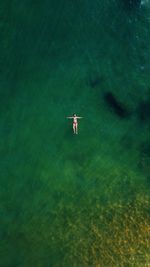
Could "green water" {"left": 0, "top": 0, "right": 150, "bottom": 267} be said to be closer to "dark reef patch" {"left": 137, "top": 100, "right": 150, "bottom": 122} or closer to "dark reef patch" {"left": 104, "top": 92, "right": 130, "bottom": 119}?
"dark reef patch" {"left": 137, "top": 100, "right": 150, "bottom": 122}

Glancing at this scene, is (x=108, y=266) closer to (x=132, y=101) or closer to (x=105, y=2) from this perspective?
(x=132, y=101)

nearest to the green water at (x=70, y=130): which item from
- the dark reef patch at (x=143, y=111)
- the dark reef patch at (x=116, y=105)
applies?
the dark reef patch at (x=143, y=111)

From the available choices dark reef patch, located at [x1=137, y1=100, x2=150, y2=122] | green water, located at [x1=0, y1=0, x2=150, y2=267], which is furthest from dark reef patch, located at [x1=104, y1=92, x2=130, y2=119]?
dark reef patch, located at [x1=137, y1=100, x2=150, y2=122]

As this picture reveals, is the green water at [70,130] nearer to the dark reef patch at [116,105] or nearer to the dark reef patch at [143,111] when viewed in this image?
the dark reef patch at [143,111]

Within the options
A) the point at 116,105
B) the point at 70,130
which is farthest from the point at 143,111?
the point at 70,130

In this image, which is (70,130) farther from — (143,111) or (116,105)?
(143,111)
